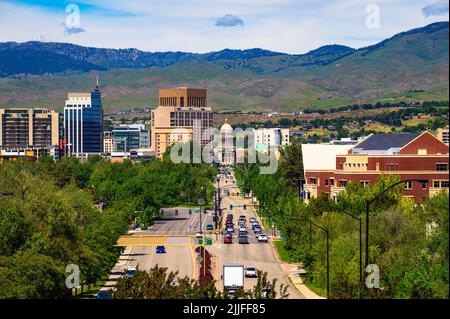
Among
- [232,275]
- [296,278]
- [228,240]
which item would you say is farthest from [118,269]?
[228,240]

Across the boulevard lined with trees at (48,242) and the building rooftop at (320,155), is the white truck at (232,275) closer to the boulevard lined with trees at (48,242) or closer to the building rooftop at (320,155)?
the boulevard lined with trees at (48,242)

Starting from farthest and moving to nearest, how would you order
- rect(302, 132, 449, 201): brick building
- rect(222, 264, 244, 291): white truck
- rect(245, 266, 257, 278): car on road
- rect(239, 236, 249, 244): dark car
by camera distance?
rect(302, 132, 449, 201): brick building
rect(239, 236, 249, 244): dark car
rect(245, 266, 257, 278): car on road
rect(222, 264, 244, 291): white truck

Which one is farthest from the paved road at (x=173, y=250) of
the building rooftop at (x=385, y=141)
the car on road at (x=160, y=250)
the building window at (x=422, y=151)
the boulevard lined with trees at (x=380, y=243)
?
the building window at (x=422, y=151)

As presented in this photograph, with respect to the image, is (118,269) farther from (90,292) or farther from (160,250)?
(90,292)

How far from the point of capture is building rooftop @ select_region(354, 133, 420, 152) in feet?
386

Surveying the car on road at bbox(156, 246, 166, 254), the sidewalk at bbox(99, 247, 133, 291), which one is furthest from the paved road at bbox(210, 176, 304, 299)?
the sidewalk at bbox(99, 247, 133, 291)

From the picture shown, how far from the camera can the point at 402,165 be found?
112 metres

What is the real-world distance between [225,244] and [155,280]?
5802 centimetres

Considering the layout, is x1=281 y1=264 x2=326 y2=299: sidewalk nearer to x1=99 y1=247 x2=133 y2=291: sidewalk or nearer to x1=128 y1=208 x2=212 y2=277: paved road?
x1=128 y1=208 x2=212 y2=277: paved road

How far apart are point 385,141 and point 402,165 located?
10688mm

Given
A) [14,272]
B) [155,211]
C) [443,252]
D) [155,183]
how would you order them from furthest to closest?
[155,183]
[155,211]
[14,272]
[443,252]

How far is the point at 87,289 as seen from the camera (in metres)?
68.3
